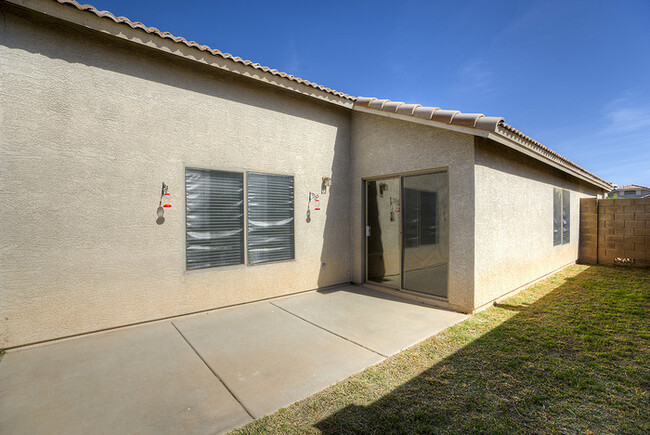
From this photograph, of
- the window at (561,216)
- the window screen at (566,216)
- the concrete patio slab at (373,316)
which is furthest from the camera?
the window screen at (566,216)

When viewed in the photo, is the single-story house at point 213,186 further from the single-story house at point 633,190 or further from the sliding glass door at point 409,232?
the single-story house at point 633,190

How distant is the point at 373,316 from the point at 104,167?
567 cm

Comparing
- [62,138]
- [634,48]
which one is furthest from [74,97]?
[634,48]

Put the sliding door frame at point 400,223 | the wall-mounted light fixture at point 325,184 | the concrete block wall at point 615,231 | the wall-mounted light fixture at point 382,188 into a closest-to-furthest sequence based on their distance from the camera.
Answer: the sliding door frame at point 400,223, the wall-mounted light fixture at point 382,188, the wall-mounted light fixture at point 325,184, the concrete block wall at point 615,231

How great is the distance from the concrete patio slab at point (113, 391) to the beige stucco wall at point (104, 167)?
80 centimetres

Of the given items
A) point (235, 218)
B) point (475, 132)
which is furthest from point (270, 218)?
point (475, 132)

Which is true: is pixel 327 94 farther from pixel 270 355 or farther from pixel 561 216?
pixel 561 216

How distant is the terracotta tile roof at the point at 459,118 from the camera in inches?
207

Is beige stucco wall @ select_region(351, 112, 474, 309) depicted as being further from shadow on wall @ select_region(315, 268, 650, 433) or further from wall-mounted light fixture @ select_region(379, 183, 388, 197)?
shadow on wall @ select_region(315, 268, 650, 433)

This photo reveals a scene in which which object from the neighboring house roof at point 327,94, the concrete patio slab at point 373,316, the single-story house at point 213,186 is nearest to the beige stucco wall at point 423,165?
the single-story house at point 213,186

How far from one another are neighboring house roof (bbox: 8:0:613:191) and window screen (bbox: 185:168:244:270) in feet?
7.46

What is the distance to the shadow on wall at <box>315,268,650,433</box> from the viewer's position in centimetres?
265

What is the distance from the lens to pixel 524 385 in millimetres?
3277

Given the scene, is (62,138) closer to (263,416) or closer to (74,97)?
(74,97)
